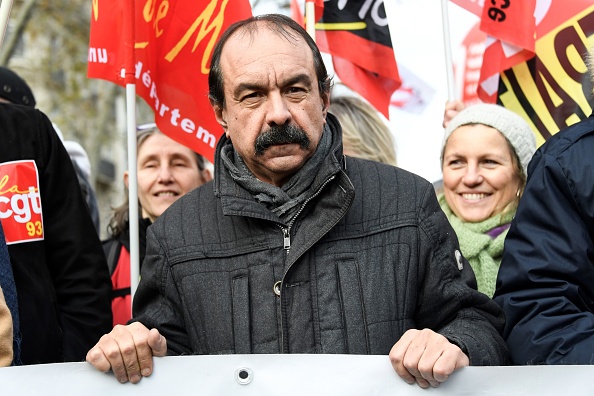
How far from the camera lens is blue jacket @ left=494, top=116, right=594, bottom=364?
2.95 meters

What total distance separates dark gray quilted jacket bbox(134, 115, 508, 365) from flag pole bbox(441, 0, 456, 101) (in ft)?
6.44

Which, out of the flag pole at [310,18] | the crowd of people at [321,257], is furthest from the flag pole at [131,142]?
the crowd of people at [321,257]

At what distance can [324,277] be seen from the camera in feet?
9.98

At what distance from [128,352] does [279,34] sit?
0.99 meters

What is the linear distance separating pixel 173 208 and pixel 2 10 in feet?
4.26

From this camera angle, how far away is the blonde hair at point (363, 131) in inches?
198

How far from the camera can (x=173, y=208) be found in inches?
130

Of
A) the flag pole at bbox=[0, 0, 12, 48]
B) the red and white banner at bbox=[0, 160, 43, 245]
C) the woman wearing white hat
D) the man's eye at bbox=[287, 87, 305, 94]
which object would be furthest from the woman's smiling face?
the flag pole at bbox=[0, 0, 12, 48]

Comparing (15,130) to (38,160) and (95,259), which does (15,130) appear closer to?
(38,160)

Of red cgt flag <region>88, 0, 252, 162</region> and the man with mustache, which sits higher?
red cgt flag <region>88, 0, 252, 162</region>

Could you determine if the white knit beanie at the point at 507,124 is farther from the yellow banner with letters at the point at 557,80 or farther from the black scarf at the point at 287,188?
the black scarf at the point at 287,188

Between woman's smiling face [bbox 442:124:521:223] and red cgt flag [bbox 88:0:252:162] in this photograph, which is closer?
woman's smiling face [bbox 442:124:521:223]

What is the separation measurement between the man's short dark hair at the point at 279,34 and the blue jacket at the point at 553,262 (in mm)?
661

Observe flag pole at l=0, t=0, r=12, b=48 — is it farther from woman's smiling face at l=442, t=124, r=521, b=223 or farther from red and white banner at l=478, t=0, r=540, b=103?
red and white banner at l=478, t=0, r=540, b=103
